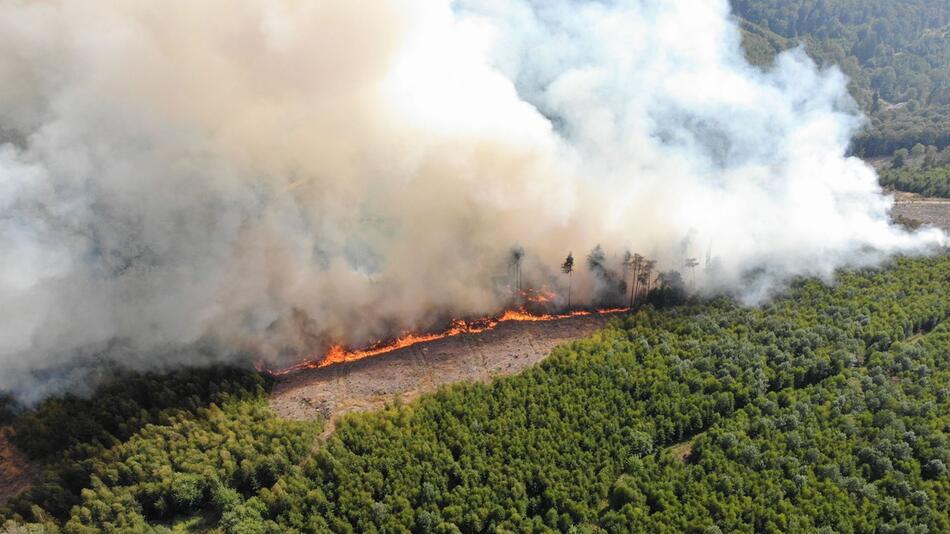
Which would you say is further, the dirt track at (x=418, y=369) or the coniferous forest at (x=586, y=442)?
the dirt track at (x=418, y=369)

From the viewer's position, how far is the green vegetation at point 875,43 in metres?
127

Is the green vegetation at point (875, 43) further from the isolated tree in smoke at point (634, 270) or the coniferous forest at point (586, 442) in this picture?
the coniferous forest at point (586, 442)

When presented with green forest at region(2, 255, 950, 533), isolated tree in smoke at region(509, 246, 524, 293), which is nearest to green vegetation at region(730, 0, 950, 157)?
isolated tree in smoke at region(509, 246, 524, 293)

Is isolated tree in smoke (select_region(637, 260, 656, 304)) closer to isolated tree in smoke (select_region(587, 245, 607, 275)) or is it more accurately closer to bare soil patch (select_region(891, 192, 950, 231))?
isolated tree in smoke (select_region(587, 245, 607, 275))

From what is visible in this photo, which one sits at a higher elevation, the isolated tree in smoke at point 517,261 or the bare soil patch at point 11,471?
the isolated tree in smoke at point 517,261

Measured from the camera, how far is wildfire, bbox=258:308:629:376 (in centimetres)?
5475

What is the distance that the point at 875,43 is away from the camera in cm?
14525

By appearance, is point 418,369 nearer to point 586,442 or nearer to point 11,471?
point 586,442

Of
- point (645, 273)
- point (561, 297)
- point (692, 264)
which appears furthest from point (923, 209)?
point (561, 297)

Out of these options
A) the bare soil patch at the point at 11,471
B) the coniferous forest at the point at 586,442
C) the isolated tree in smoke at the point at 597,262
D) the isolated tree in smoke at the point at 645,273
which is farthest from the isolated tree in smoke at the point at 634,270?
the bare soil patch at the point at 11,471

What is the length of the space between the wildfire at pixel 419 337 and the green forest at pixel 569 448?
17.2ft

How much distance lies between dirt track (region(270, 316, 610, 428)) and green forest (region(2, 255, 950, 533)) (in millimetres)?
2706

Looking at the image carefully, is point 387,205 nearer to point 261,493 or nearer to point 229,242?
point 229,242

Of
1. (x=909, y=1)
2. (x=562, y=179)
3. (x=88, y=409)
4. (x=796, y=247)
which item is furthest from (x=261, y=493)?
(x=909, y=1)
